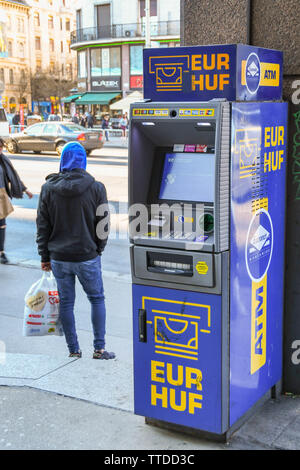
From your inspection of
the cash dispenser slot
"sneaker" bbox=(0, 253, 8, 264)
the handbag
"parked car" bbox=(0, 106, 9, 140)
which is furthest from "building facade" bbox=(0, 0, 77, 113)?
the cash dispenser slot

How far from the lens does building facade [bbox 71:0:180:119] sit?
44.2 meters

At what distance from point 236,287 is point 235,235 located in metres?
0.30

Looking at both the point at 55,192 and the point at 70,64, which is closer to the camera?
the point at 55,192

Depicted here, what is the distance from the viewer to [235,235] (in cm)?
337

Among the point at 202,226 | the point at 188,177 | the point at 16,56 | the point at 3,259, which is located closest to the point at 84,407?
the point at 202,226

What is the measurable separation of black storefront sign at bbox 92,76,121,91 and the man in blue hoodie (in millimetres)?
44136

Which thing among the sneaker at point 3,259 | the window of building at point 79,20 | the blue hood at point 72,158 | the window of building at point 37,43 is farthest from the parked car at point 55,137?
the window of building at point 37,43

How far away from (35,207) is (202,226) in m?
9.84

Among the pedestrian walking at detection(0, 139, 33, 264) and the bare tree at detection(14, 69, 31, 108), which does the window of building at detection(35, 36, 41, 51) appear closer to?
the bare tree at detection(14, 69, 31, 108)

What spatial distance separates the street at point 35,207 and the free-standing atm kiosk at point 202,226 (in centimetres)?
413

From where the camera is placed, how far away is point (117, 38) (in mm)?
46531

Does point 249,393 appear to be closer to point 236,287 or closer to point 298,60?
point 236,287

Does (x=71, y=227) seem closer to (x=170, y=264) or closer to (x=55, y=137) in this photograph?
(x=170, y=264)
